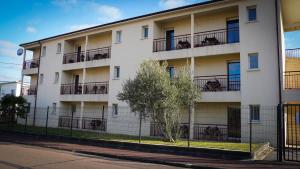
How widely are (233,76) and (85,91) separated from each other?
1347 centimetres

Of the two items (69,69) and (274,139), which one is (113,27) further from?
(274,139)

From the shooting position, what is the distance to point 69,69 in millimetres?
25438

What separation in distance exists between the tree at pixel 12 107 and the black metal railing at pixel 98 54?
7590mm

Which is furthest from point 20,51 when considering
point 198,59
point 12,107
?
point 198,59

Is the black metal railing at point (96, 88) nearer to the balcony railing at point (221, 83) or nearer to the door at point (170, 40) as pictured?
the door at point (170, 40)

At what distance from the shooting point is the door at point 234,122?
1659 centimetres

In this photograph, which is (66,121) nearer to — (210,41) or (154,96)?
(154,96)

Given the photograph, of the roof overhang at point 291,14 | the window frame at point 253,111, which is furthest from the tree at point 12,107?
the roof overhang at point 291,14

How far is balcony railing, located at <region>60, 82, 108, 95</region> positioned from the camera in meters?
23.4

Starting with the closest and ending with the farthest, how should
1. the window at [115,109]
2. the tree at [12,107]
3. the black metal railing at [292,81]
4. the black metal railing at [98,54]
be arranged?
the black metal railing at [292,81] → the window at [115,109] → the black metal railing at [98,54] → the tree at [12,107]

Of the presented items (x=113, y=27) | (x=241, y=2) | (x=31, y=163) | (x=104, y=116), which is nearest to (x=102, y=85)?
(x=104, y=116)

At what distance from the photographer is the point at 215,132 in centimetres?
1683

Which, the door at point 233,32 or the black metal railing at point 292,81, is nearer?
the black metal railing at point 292,81

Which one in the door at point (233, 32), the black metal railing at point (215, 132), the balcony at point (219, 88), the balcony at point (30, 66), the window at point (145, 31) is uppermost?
the window at point (145, 31)
